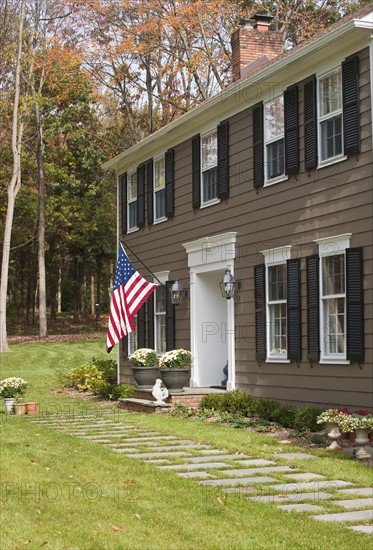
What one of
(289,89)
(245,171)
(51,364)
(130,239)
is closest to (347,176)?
(289,89)

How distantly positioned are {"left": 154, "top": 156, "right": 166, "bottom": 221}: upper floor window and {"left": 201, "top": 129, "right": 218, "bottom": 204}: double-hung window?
212 cm

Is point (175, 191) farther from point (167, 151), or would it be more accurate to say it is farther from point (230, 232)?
point (230, 232)

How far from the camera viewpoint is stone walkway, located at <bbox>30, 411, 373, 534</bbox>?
7406 mm

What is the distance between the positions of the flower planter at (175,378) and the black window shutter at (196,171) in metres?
3.45

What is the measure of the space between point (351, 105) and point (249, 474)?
604 centimetres

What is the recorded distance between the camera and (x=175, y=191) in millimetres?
18984

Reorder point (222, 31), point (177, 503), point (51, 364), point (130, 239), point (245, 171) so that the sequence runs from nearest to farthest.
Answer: point (177, 503) < point (245, 171) < point (130, 239) < point (51, 364) < point (222, 31)

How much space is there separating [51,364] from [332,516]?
21324mm

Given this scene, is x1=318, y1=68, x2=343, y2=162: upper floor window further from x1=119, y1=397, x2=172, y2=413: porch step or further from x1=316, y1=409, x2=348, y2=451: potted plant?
x1=119, y1=397, x2=172, y2=413: porch step

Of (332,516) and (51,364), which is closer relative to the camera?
(332,516)

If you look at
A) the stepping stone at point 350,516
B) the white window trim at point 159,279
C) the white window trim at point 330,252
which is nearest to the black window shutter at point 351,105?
the white window trim at point 330,252

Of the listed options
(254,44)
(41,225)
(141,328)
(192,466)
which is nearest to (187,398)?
(141,328)

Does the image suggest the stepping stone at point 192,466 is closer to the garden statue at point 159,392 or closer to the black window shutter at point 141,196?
the garden statue at point 159,392

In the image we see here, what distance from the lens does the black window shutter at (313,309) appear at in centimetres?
1344
